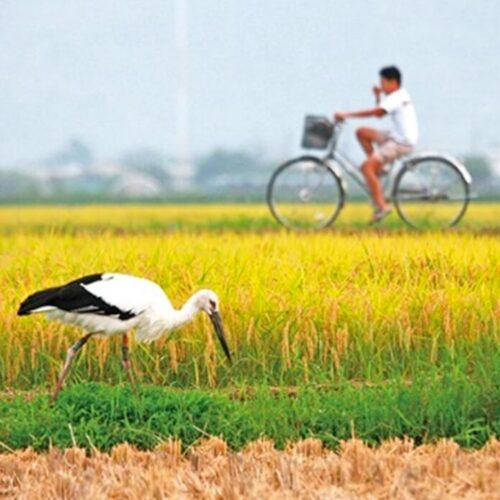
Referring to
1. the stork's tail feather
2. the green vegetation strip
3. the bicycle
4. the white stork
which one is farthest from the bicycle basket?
the stork's tail feather

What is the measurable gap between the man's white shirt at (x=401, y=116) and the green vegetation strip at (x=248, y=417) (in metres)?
6.41

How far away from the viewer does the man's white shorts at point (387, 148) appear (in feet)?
41.1

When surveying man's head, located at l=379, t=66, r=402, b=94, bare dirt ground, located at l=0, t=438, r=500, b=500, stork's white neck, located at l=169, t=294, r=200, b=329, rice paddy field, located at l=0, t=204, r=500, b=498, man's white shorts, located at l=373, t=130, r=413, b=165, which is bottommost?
bare dirt ground, located at l=0, t=438, r=500, b=500

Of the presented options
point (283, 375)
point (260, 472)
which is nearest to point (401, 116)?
point (283, 375)

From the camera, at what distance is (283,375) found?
6.78 meters

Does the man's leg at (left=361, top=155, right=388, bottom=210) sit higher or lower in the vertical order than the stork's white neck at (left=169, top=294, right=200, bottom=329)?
higher

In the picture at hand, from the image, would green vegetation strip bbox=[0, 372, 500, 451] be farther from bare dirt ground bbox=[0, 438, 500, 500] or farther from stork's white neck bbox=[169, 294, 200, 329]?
stork's white neck bbox=[169, 294, 200, 329]

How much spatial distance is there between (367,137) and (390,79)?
1.93 ft

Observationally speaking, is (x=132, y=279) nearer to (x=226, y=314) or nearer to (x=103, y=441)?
(x=103, y=441)

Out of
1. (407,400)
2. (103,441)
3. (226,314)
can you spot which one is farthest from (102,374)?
(407,400)

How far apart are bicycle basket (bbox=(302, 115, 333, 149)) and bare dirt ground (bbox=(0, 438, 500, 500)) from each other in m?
7.53

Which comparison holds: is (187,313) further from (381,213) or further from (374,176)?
(381,213)

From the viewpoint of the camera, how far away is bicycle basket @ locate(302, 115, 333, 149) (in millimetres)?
12852

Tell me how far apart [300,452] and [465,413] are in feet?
2.74
